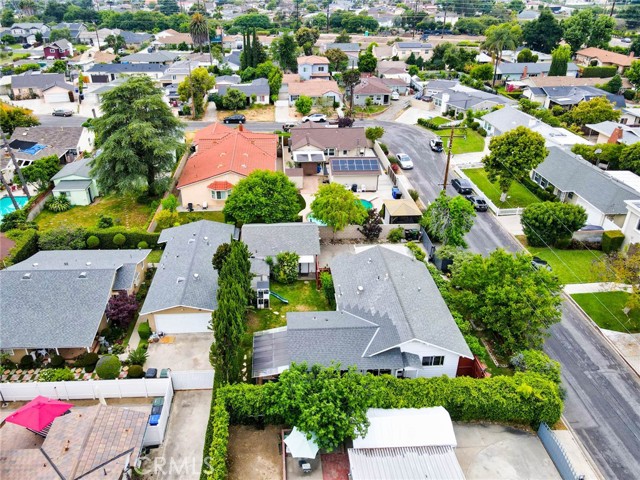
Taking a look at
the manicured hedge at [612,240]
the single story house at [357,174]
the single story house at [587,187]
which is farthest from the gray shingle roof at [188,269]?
the single story house at [587,187]

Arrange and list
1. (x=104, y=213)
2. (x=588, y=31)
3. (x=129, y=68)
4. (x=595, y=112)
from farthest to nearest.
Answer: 1. (x=588, y=31)
2. (x=129, y=68)
3. (x=595, y=112)
4. (x=104, y=213)

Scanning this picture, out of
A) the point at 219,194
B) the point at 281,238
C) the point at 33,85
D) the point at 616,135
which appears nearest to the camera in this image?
the point at 281,238

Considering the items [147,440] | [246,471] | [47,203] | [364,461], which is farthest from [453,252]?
[47,203]

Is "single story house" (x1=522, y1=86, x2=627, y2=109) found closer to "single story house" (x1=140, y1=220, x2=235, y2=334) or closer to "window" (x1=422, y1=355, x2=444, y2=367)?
"single story house" (x1=140, y1=220, x2=235, y2=334)

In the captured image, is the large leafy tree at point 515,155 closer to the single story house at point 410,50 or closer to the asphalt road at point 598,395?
the asphalt road at point 598,395

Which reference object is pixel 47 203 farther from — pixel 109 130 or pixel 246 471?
pixel 246 471

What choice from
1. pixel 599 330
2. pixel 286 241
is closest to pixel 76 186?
pixel 286 241

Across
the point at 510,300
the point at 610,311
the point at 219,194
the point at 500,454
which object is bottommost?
the point at 500,454

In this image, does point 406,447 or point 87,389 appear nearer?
point 406,447

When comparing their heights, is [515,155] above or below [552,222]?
above

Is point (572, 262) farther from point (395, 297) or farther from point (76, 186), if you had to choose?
point (76, 186)
